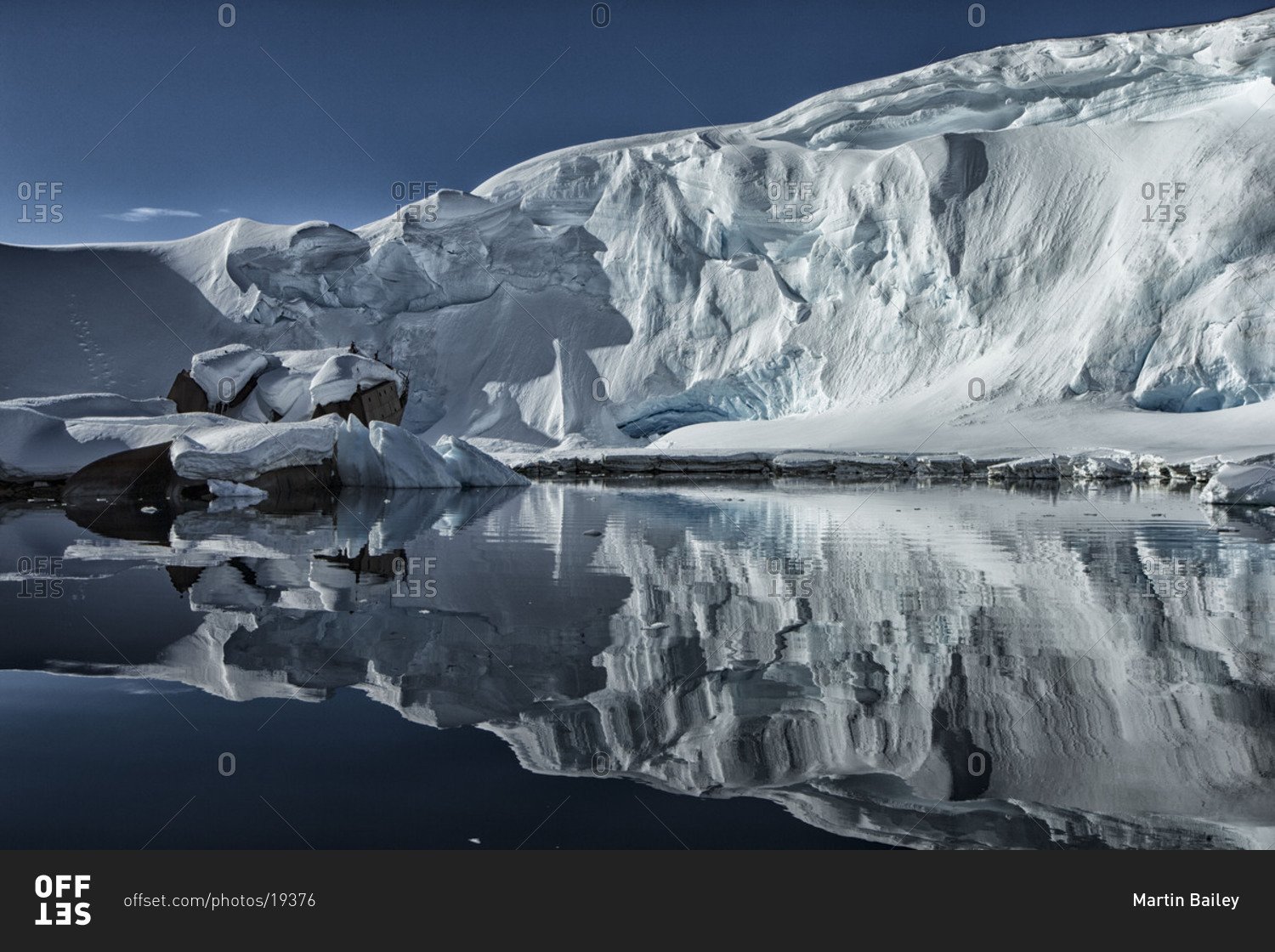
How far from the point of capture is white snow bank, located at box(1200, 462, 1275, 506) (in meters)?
13.5

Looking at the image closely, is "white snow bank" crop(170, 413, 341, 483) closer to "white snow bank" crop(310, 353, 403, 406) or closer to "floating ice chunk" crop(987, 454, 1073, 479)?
"white snow bank" crop(310, 353, 403, 406)

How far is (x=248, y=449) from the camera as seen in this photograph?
Result: 15609 millimetres

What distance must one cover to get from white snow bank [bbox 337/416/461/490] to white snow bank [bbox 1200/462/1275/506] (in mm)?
11638

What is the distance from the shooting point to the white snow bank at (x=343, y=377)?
2417 cm

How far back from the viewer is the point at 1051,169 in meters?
32.6

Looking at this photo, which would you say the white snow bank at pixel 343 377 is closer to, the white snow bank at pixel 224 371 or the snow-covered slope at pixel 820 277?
the white snow bank at pixel 224 371

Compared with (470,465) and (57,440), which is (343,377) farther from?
(57,440)

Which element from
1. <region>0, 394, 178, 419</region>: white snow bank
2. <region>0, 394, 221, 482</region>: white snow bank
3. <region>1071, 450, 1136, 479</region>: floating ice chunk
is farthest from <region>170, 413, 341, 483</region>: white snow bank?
<region>1071, 450, 1136, 479</region>: floating ice chunk

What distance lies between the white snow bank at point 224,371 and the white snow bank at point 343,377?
8.98 ft

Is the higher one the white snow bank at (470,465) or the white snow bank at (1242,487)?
the white snow bank at (470,465)

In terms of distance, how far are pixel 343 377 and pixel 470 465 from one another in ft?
24.8

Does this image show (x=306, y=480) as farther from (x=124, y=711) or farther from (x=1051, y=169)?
(x=1051, y=169)

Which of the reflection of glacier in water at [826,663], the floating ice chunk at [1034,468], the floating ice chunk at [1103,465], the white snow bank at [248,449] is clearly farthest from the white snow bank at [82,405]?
the floating ice chunk at [1103,465]

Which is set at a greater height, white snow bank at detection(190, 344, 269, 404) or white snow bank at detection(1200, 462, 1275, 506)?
white snow bank at detection(190, 344, 269, 404)
